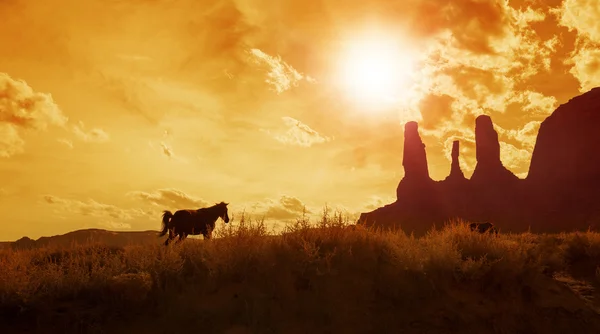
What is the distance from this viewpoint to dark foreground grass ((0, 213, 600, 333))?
797 cm

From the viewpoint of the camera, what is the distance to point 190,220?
20.7 m

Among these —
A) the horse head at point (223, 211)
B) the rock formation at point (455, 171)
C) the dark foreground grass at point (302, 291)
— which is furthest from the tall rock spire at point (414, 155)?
the dark foreground grass at point (302, 291)

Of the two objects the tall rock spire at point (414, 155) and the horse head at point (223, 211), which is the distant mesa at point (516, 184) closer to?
the tall rock spire at point (414, 155)

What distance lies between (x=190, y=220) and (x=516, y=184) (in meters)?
125

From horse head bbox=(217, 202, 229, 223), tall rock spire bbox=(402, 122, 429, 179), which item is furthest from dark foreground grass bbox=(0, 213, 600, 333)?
tall rock spire bbox=(402, 122, 429, 179)

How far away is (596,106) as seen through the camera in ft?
454

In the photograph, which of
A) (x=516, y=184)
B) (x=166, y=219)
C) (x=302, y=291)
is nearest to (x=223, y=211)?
(x=166, y=219)

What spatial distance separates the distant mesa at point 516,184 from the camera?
361 ft

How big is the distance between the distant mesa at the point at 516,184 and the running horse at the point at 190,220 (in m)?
89.8

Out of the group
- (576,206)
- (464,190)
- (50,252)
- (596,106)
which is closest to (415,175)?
(464,190)

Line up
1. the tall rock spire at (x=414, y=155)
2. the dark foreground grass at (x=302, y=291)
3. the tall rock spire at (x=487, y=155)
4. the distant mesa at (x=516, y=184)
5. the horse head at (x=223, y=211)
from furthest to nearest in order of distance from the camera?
1. the tall rock spire at (x=414, y=155)
2. the tall rock spire at (x=487, y=155)
3. the distant mesa at (x=516, y=184)
4. the horse head at (x=223, y=211)
5. the dark foreground grass at (x=302, y=291)

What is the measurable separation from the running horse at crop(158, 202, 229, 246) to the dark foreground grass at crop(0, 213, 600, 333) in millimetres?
9907

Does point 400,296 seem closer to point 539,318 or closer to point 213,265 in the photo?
point 539,318

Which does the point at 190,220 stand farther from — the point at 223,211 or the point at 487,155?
the point at 487,155
